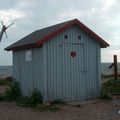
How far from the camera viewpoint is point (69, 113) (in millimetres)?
14328

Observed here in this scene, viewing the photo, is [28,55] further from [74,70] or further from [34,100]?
[34,100]

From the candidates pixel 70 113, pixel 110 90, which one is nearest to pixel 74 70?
pixel 70 113

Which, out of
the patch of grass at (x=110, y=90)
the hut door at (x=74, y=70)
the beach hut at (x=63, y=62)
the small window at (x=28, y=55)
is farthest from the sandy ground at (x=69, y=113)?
the small window at (x=28, y=55)

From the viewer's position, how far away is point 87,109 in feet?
50.3

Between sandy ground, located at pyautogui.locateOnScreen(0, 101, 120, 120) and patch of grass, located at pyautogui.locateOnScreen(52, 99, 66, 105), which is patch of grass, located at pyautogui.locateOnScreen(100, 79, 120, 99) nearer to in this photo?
sandy ground, located at pyautogui.locateOnScreen(0, 101, 120, 120)

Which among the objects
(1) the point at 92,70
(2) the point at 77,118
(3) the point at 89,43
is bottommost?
(2) the point at 77,118

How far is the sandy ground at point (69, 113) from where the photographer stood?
1355cm

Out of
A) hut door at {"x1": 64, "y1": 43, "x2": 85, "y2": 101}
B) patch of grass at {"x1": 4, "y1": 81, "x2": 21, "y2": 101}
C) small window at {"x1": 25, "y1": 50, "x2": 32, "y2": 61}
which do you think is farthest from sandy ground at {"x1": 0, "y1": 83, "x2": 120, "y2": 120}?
small window at {"x1": 25, "y1": 50, "x2": 32, "y2": 61}

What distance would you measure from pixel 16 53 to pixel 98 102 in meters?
4.90

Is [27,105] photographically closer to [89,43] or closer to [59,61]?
[59,61]

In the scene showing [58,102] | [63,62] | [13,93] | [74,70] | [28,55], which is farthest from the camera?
[13,93]

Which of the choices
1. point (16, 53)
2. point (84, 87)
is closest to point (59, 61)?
point (84, 87)

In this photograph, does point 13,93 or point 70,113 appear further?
point 13,93

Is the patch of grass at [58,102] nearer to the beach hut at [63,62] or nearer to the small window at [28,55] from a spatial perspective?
the beach hut at [63,62]
